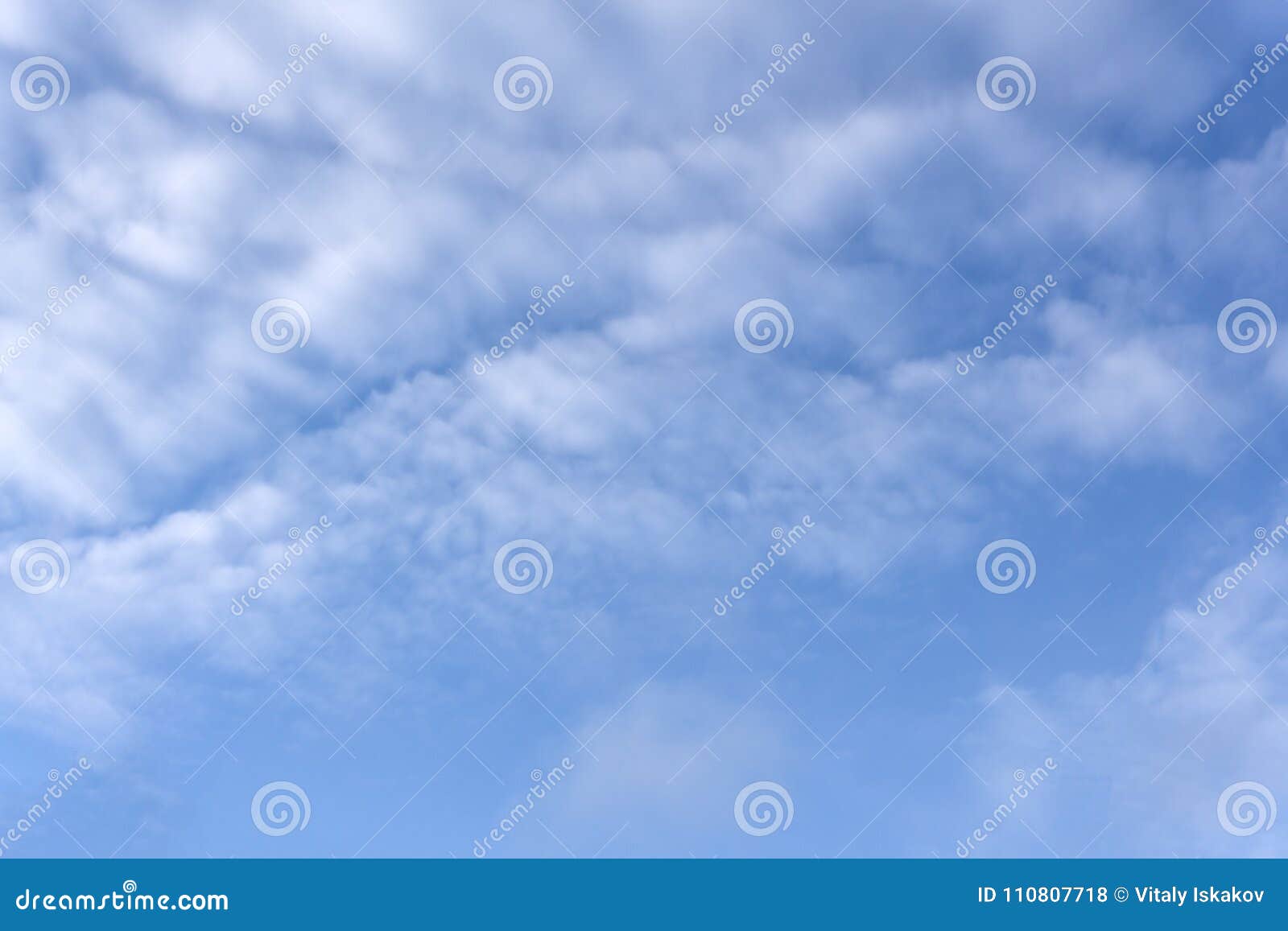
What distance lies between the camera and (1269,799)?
2905 cm

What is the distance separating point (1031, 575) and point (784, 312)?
14779 millimetres

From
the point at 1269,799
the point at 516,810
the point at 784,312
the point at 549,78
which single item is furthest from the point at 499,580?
the point at 1269,799

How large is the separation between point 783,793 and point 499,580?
45.8 feet

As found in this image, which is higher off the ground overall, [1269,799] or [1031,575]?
A: [1031,575]

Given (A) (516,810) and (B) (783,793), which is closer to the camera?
(A) (516,810)

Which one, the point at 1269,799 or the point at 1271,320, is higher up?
the point at 1271,320
